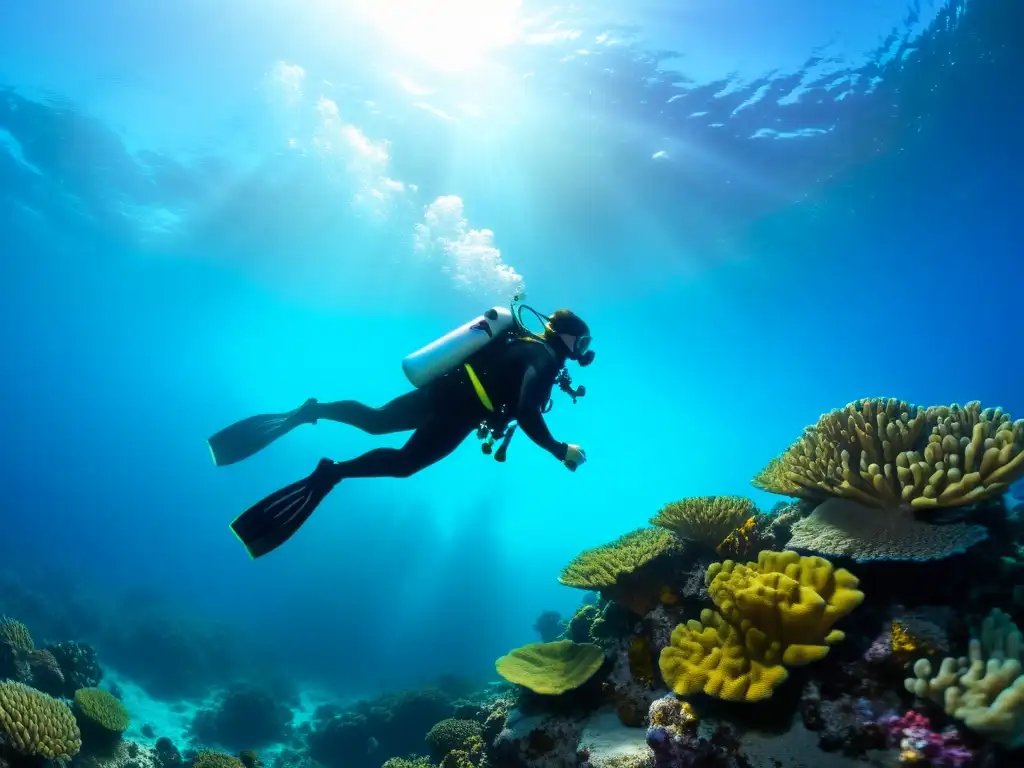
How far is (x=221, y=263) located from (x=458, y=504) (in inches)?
3006

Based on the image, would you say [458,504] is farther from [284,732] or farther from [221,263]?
[284,732]

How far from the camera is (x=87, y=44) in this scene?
24.8 metres

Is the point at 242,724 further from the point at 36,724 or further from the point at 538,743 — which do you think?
the point at 538,743

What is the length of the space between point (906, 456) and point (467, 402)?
426cm

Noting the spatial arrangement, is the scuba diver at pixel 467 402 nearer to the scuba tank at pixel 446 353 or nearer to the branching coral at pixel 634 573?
the scuba tank at pixel 446 353

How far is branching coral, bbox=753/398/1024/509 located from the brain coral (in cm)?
924

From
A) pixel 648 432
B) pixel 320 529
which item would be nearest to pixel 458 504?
pixel 320 529

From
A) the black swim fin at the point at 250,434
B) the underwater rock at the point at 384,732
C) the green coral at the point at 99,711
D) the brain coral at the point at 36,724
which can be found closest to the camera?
the brain coral at the point at 36,724

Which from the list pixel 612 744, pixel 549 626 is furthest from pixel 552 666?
pixel 549 626

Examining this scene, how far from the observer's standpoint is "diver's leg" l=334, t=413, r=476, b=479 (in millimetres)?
5551

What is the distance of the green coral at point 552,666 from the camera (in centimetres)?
491

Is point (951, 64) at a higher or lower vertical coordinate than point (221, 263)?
lower

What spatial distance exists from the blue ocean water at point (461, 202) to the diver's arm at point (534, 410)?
18426mm

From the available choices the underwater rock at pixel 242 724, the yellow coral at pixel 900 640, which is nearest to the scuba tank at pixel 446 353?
the yellow coral at pixel 900 640
